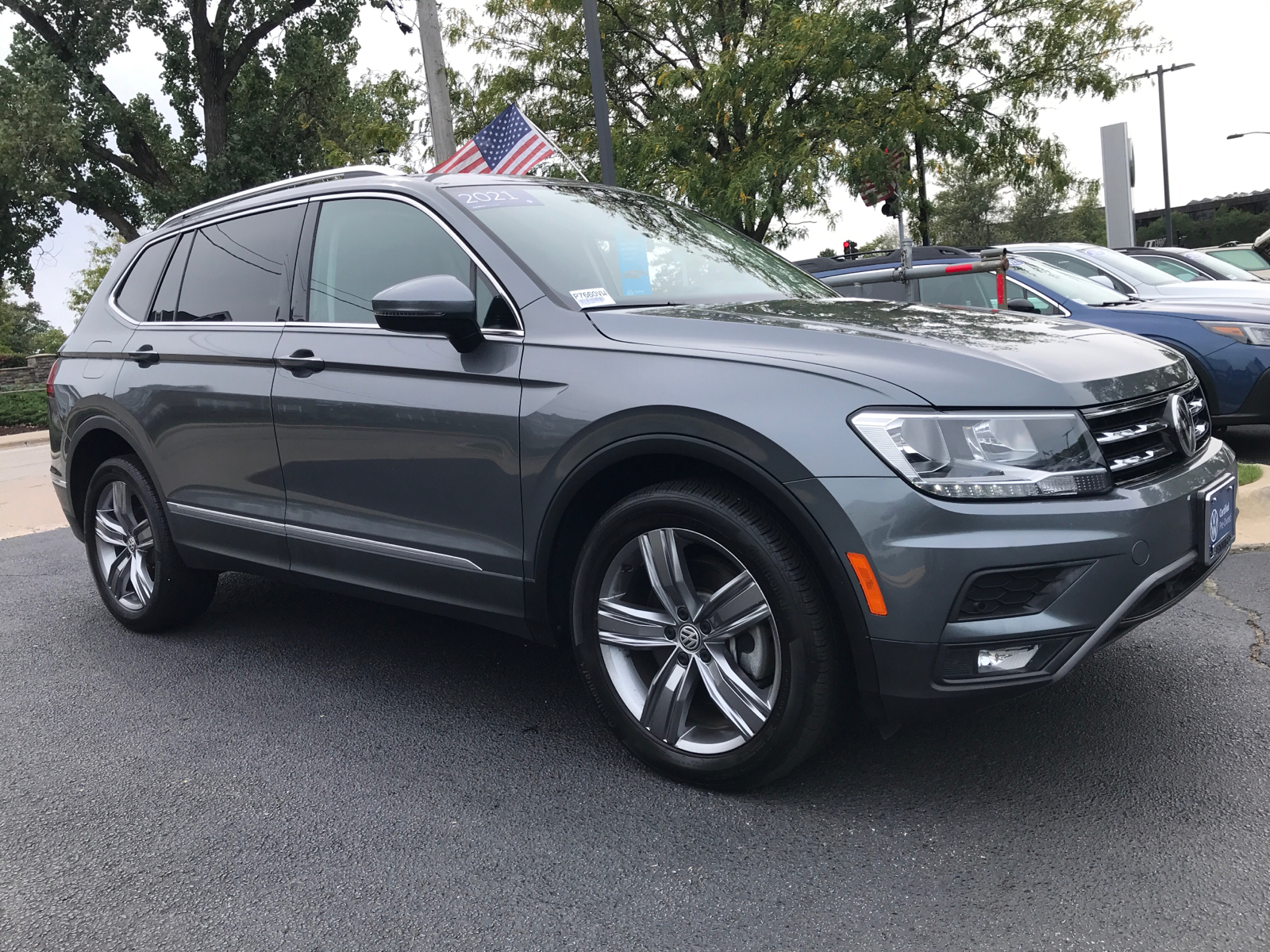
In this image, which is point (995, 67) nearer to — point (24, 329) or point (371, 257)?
point (371, 257)

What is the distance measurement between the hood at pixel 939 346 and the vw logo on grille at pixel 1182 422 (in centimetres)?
5

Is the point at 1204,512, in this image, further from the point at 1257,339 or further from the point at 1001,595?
the point at 1257,339

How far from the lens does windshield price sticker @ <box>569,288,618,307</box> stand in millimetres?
3272

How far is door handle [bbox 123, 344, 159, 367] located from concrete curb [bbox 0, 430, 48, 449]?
15.7 m

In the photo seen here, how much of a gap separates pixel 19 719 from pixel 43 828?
1.08 metres

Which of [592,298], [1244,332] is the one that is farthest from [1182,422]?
[1244,332]

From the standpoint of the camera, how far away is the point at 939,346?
271cm

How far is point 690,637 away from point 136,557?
3033mm

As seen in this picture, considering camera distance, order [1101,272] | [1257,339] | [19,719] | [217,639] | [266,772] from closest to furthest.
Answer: [266,772]
[19,719]
[217,639]
[1257,339]
[1101,272]

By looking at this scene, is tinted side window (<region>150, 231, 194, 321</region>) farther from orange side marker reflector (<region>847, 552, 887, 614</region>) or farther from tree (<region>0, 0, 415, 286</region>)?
tree (<region>0, 0, 415, 286</region>)

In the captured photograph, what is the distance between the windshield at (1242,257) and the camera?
19.0m

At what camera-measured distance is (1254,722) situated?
3.18 metres

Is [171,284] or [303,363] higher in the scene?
[171,284]

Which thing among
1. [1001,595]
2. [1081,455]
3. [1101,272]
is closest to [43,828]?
[1001,595]
